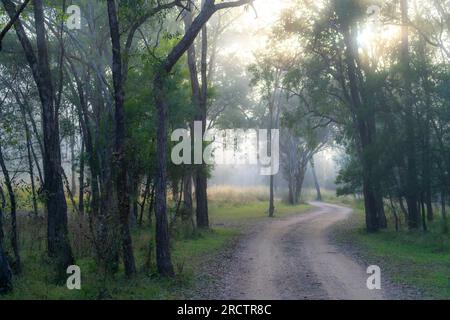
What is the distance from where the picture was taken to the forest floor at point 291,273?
11.9 m

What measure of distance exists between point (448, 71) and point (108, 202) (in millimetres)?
14048

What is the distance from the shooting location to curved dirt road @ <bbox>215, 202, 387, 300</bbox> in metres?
11.9

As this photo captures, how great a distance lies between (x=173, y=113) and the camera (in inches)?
881

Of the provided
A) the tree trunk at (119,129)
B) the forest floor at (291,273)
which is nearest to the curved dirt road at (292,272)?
A: the forest floor at (291,273)

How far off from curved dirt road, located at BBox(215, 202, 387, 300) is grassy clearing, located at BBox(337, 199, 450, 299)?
92 cm

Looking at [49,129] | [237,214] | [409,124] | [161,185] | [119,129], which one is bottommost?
[237,214]

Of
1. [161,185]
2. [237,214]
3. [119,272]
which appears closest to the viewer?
[161,185]

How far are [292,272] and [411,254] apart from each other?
549 cm

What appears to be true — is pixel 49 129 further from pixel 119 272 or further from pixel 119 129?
pixel 119 272

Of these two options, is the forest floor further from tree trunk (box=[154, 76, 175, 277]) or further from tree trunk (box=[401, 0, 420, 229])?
tree trunk (box=[401, 0, 420, 229])

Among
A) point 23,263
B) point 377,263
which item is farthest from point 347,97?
point 23,263

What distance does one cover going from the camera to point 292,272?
14.8m

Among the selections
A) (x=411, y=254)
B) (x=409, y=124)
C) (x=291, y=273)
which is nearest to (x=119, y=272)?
(x=291, y=273)
